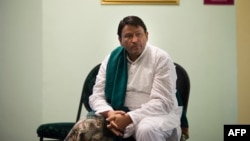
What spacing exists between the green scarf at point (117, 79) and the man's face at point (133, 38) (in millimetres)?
111

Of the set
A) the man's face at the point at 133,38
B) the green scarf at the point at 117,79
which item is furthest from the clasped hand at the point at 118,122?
the man's face at the point at 133,38

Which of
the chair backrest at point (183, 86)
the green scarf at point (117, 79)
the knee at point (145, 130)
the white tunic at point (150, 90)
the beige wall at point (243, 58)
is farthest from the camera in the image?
the beige wall at point (243, 58)

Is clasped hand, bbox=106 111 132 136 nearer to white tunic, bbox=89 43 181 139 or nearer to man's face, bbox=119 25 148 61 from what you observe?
white tunic, bbox=89 43 181 139

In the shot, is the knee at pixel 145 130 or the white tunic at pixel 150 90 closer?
the knee at pixel 145 130

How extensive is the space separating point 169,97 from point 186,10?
3.47ft

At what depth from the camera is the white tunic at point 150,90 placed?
154cm

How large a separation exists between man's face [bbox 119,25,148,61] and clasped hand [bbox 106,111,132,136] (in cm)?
38

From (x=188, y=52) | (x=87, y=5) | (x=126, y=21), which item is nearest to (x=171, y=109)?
(x=126, y=21)

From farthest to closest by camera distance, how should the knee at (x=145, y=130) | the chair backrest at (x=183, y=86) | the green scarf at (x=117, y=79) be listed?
1. the chair backrest at (x=183, y=86)
2. the green scarf at (x=117, y=79)
3. the knee at (x=145, y=130)

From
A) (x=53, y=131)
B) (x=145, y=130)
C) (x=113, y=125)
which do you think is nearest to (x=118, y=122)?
(x=113, y=125)

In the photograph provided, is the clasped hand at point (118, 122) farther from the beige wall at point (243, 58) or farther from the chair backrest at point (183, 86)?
the beige wall at point (243, 58)

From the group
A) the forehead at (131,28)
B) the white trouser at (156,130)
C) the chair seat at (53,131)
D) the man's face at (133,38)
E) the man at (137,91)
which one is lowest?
the chair seat at (53,131)

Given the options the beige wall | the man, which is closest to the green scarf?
the man

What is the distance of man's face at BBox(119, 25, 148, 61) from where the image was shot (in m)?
1.63
